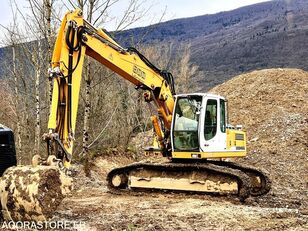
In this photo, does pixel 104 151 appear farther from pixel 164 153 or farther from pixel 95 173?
pixel 164 153

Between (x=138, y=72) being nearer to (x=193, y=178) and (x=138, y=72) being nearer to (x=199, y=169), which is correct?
(x=199, y=169)

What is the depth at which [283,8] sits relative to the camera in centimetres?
16662

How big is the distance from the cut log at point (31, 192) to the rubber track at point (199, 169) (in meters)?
4.84

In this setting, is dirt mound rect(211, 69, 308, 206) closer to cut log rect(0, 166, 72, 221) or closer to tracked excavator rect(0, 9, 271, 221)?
tracked excavator rect(0, 9, 271, 221)

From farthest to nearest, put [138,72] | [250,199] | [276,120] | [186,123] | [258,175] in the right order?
[276,120] < [258,175] < [186,123] < [250,199] < [138,72]

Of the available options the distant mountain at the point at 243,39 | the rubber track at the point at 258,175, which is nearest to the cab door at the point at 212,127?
the rubber track at the point at 258,175

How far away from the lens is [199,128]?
40.0ft

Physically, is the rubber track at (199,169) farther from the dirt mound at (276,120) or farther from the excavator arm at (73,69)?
the dirt mound at (276,120)

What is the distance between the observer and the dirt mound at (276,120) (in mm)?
16484

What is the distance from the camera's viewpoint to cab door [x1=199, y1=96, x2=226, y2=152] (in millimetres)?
12281

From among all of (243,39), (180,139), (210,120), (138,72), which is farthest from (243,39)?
(138,72)

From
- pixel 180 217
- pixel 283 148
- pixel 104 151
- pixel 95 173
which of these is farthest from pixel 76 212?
pixel 283 148

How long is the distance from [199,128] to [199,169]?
102cm

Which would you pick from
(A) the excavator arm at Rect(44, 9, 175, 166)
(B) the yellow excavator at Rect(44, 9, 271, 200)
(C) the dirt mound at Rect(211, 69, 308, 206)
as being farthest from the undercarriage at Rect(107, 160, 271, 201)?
(A) the excavator arm at Rect(44, 9, 175, 166)
